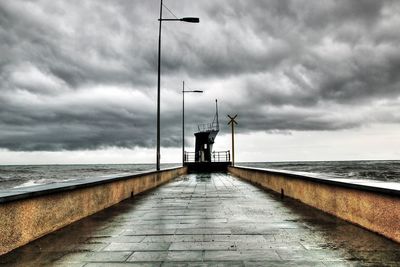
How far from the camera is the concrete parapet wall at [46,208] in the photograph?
4.22 meters

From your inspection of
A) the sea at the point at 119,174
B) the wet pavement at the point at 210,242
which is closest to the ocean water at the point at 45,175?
the sea at the point at 119,174

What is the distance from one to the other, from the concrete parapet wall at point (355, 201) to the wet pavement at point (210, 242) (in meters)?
0.17

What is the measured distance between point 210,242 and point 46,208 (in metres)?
2.73

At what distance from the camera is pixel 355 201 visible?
223 inches

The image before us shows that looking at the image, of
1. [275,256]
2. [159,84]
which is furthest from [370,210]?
[159,84]

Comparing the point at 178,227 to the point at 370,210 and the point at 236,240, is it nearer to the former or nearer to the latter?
the point at 236,240

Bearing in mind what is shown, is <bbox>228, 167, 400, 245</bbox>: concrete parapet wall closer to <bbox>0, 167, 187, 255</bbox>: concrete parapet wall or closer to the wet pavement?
the wet pavement

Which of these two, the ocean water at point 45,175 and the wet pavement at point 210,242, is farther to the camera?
the ocean water at point 45,175

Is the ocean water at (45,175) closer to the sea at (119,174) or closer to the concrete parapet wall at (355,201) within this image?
the sea at (119,174)

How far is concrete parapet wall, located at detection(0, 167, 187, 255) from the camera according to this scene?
4223 mm

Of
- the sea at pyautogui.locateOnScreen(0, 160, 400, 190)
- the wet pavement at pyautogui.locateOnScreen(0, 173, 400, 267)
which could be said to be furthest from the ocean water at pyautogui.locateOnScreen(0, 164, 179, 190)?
the wet pavement at pyautogui.locateOnScreen(0, 173, 400, 267)

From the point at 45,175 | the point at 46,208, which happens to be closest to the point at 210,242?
the point at 46,208

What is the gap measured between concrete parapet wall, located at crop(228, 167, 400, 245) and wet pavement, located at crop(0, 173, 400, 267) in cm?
17

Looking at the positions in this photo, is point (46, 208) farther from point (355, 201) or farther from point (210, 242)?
point (355, 201)
